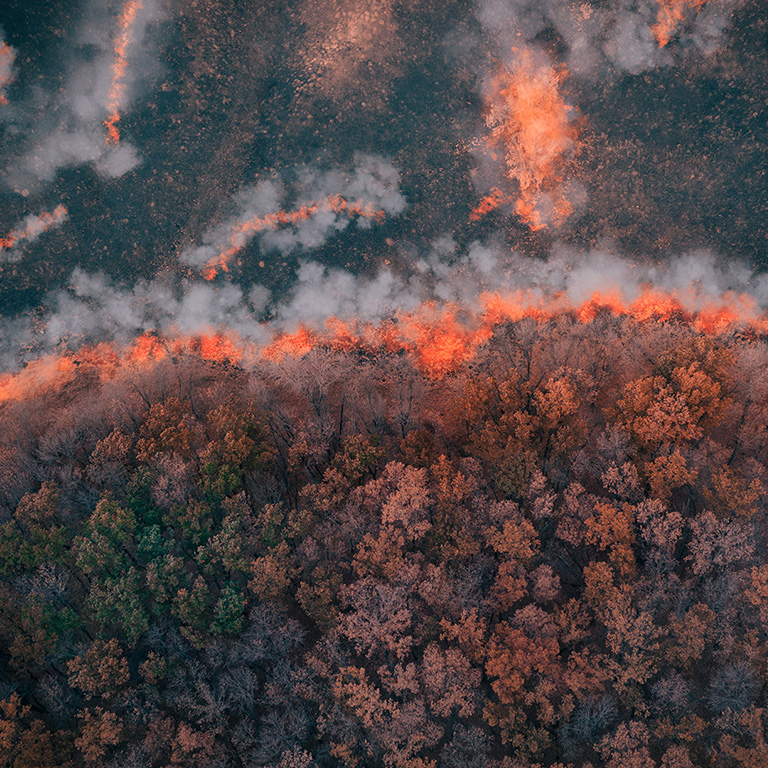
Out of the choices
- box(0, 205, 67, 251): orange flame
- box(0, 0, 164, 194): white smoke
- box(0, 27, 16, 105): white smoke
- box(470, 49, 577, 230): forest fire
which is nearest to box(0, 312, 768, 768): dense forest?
box(470, 49, 577, 230): forest fire

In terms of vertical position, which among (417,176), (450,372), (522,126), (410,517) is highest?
(522,126)

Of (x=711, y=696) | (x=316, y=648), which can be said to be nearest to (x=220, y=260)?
(x=316, y=648)

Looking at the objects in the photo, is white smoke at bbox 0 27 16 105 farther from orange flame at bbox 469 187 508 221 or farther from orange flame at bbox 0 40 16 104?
orange flame at bbox 469 187 508 221

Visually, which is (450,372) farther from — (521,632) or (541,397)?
(521,632)

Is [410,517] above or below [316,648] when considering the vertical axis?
above

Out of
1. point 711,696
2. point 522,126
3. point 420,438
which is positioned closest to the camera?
point 711,696

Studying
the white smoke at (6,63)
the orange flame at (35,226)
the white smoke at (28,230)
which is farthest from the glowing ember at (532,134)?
the white smoke at (6,63)

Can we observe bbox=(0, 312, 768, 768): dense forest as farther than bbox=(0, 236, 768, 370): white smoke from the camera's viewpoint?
No

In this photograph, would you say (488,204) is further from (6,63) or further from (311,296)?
(6,63)
